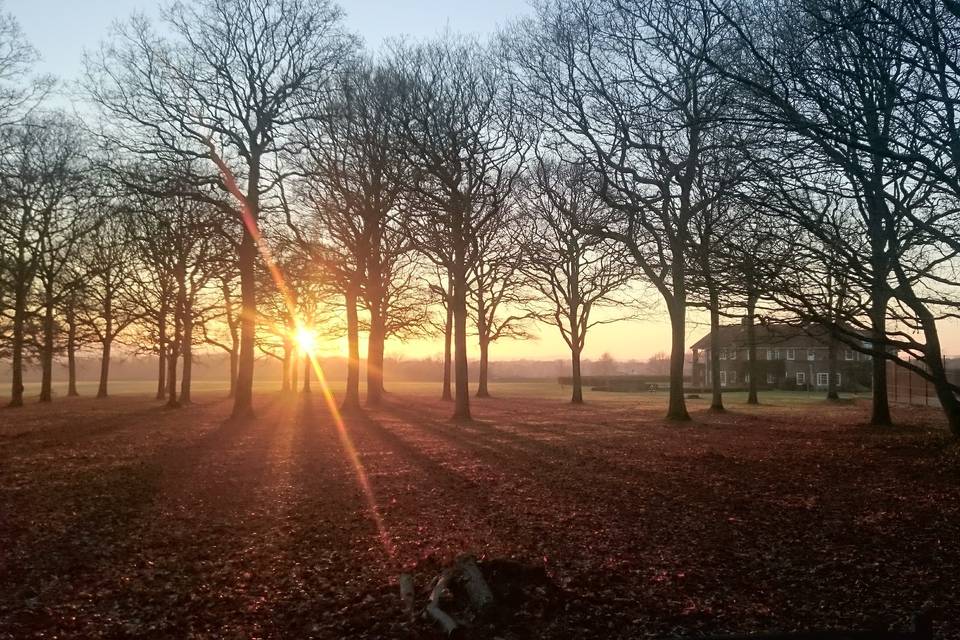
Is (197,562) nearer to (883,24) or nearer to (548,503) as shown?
(548,503)

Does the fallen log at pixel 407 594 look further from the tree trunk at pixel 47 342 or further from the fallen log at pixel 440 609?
the tree trunk at pixel 47 342

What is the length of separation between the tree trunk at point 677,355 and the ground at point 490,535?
6267 mm

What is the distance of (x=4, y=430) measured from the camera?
18.5 metres

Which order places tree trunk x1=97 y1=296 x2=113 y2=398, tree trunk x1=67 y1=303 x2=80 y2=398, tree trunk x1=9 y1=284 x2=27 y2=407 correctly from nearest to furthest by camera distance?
1. tree trunk x1=9 y1=284 x2=27 y2=407
2. tree trunk x1=67 y1=303 x2=80 y2=398
3. tree trunk x1=97 y1=296 x2=113 y2=398

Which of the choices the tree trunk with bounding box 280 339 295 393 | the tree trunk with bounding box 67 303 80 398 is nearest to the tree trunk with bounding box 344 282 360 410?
the tree trunk with bounding box 67 303 80 398

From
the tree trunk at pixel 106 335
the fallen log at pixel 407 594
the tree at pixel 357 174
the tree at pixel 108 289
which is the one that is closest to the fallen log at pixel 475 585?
the fallen log at pixel 407 594

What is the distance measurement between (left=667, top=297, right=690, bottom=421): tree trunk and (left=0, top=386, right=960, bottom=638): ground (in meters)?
6.27

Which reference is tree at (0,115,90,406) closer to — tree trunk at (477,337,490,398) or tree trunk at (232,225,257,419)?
tree trunk at (232,225,257,419)

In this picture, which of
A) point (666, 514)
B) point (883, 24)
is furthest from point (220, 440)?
point (883, 24)

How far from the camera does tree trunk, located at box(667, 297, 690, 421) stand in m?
21.6

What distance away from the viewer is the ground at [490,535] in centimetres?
550

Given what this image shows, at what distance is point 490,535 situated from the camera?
311 inches

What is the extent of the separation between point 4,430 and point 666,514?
61.0 ft

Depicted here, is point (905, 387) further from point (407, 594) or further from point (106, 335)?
point (106, 335)
